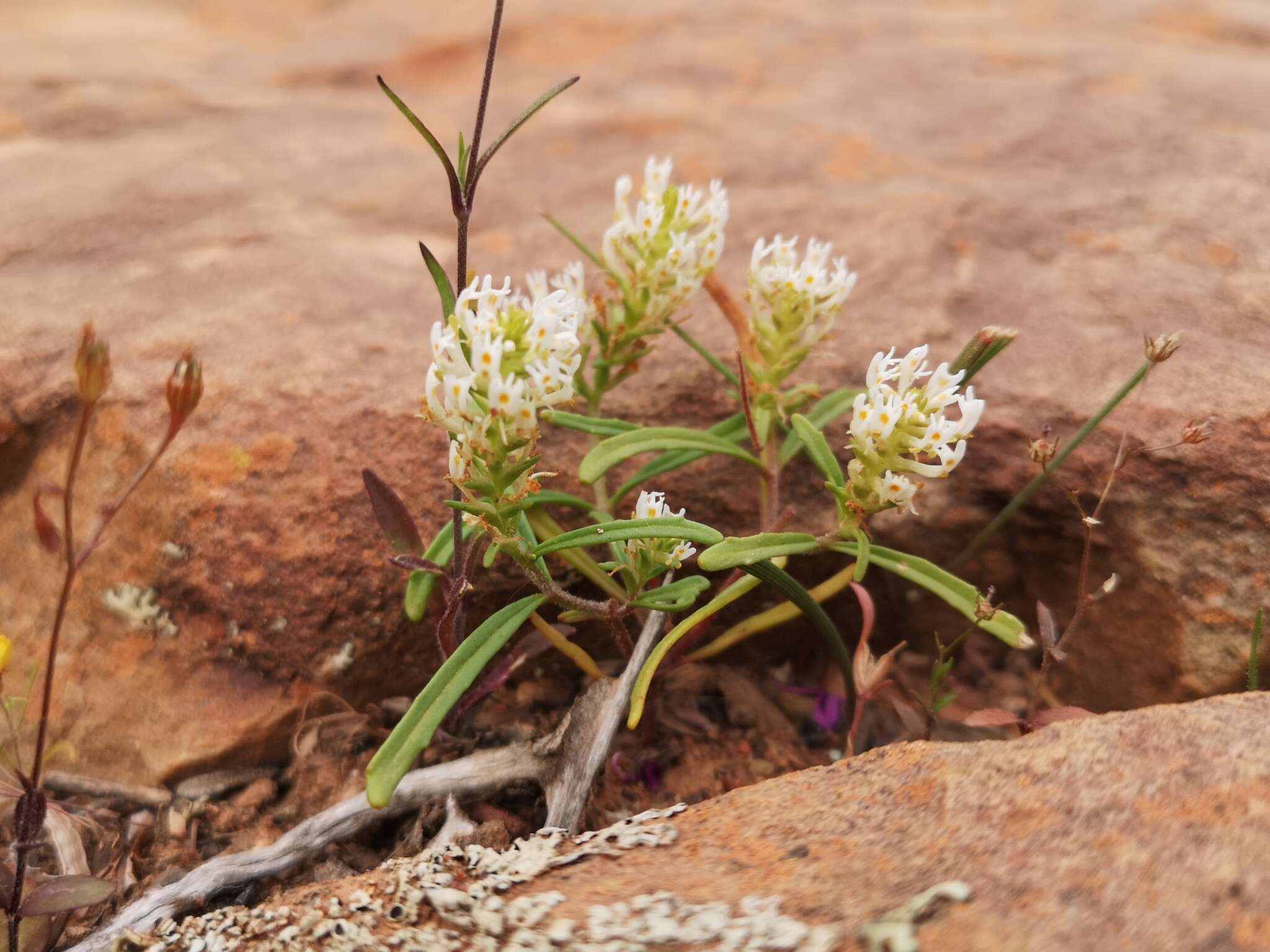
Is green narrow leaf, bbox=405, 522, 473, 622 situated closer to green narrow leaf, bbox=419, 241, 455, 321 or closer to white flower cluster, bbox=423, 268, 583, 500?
white flower cluster, bbox=423, 268, 583, 500

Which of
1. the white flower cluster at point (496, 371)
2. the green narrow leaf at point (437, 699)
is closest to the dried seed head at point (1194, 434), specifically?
the white flower cluster at point (496, 371)

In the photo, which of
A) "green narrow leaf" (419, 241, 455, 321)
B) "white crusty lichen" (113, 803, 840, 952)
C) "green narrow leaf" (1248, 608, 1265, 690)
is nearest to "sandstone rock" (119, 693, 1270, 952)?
"white crusty lichen" (113, 803, 840, 952)

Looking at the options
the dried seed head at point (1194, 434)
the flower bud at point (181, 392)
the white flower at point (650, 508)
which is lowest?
the white flower at point (650, 508)

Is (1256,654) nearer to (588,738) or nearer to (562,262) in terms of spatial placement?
(588,738)

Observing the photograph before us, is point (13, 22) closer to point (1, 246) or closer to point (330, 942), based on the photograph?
point (1, 246)

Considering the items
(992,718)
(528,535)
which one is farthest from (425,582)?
(992,718)

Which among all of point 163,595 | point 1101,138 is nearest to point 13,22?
point 163,595

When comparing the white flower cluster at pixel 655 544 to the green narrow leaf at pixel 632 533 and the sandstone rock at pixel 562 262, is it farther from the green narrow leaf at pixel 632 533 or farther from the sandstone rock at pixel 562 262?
the sandstone rock at pixel 562 262
